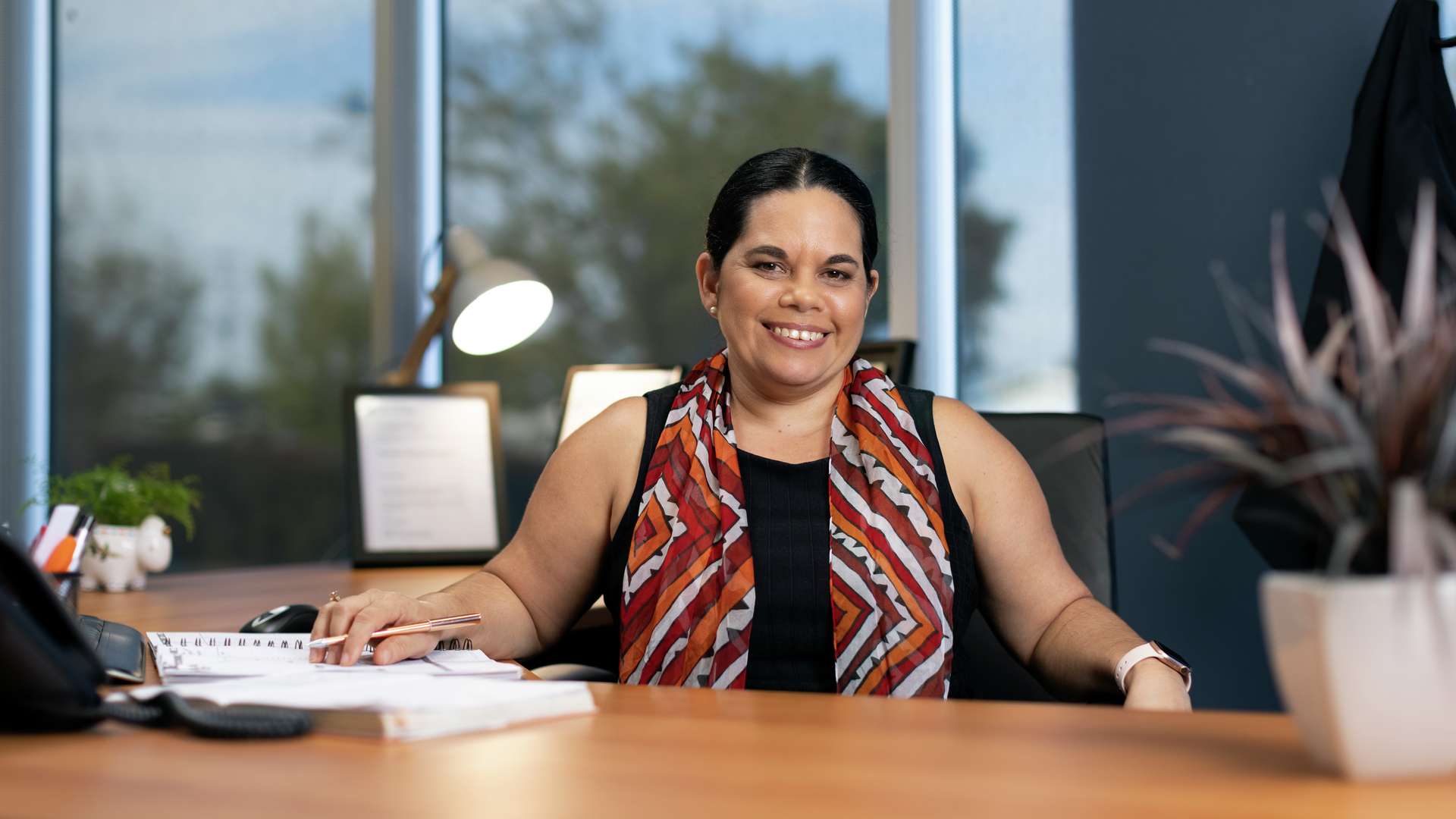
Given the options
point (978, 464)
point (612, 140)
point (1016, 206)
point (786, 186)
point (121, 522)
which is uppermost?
point (612, 140)

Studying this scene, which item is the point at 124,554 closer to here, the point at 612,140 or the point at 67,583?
the point at 67,583

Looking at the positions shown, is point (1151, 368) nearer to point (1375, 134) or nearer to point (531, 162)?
point (1375, 134)

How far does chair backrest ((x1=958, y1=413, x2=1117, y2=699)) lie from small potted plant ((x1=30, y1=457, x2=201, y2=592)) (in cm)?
139

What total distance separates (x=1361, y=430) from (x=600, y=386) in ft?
7.35

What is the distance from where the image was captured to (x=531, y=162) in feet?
11.1

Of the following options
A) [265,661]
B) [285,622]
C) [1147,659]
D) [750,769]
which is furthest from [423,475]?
[750,769]

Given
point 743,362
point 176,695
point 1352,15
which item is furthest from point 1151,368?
point 176,695

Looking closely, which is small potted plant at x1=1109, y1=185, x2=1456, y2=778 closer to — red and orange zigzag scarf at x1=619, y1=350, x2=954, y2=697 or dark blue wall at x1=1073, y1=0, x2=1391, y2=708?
red and orange zigzag scarf at x1=619, y1=350, x2=954, y2=697

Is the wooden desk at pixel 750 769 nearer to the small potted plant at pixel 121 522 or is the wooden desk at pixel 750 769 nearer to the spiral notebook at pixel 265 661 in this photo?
the spiral notebook at pixel 265 661

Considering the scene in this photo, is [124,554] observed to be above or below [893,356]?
below

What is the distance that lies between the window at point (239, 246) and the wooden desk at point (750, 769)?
2579mm

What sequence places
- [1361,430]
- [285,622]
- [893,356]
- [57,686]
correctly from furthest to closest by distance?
[893,356], [285,622], [57,686], [1361,430]

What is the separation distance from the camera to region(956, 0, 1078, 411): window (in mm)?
2820

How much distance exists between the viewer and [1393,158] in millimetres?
2225
